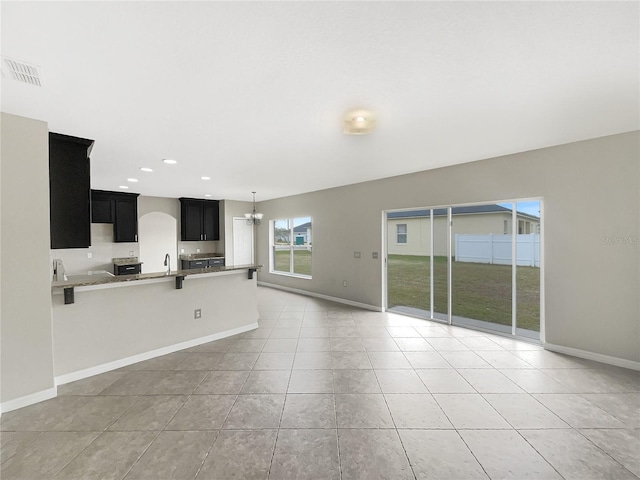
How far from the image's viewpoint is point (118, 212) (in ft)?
20.1

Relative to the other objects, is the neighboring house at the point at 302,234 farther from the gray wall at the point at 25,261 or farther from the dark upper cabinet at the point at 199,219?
the gray wall at the point at 25,261

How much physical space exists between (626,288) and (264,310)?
5248 millimetres

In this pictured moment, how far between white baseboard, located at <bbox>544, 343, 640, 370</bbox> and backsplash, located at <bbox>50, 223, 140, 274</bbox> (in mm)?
8419

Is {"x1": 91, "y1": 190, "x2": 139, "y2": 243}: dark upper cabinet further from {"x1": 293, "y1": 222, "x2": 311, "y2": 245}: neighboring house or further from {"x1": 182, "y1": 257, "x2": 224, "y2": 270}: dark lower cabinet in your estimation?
{"x1": 293, "y1": 222, "x2": 311, "y2": 245}: neighboring house

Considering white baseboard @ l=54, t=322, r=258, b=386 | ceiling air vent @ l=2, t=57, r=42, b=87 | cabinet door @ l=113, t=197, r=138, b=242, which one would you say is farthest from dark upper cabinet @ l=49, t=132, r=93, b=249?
cabinet door @ l=113, t=197, r=138, b=242

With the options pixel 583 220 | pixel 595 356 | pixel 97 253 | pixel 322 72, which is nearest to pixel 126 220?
pixel 97 253

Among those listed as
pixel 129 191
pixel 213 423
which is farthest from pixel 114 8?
pixel 129 191

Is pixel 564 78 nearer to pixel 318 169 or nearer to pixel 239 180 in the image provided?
pixel 318 169

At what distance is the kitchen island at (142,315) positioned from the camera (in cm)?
266

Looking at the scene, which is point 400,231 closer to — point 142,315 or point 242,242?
point 142,315

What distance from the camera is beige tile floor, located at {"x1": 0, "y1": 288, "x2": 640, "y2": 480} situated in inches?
64.6

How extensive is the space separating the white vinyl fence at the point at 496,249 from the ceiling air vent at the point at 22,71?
5.02 metres

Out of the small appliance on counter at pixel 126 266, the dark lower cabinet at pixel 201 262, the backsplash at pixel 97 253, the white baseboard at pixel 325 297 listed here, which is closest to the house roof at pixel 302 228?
the white baseboard at pixel 325 297

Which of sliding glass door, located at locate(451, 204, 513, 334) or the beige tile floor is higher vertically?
sliding glass door, located at locate(451, 204, 513, 334)
